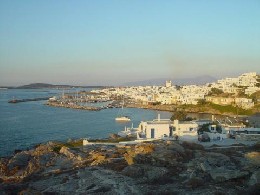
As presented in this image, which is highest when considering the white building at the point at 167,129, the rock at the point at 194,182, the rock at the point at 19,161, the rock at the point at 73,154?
the white building at the point at 167,129

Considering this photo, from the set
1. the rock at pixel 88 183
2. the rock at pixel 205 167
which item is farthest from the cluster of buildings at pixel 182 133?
the rock at pixel 88 183

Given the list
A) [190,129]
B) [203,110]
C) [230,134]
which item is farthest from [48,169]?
[203,110]

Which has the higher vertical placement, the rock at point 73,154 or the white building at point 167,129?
the white building at point 167,129

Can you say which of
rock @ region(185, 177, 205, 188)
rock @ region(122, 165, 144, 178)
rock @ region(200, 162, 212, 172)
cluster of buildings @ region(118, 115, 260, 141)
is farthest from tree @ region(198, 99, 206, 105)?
rock @ region(185, 177, 205, 188)

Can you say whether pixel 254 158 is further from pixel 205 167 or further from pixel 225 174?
pixel 225 174

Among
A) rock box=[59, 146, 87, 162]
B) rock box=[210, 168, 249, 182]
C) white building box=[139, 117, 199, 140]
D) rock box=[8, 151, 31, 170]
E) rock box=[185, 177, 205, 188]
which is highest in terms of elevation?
white building box=[139, 117, 199, 140]

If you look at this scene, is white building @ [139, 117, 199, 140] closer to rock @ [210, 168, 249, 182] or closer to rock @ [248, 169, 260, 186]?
rock @ [210, 168, 249, 182]

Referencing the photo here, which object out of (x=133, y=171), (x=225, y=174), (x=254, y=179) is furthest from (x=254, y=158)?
(x=133, y=171)

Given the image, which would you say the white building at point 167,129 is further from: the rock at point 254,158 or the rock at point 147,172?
the rock at point 147,172
